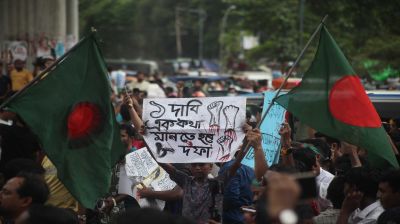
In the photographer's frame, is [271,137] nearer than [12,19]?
Yes

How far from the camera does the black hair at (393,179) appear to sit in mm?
5980

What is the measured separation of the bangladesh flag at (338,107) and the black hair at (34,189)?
7.12ft

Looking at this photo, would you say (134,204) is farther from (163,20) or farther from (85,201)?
(163,20)

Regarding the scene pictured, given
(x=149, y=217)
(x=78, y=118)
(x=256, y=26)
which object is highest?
(x=256, y=26)

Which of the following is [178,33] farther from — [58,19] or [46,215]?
[46,215]

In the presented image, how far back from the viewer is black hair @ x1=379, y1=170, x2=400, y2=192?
5980 millimetres

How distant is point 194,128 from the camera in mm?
7711

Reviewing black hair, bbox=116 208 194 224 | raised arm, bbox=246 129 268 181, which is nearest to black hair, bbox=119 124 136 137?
raised arm, bbox=246 129 268 181

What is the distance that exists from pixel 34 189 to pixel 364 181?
223cm

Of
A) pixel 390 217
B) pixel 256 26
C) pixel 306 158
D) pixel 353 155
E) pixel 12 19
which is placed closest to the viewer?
pixel 390 217

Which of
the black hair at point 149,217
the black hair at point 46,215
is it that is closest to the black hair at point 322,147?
the black hair at point 46,215

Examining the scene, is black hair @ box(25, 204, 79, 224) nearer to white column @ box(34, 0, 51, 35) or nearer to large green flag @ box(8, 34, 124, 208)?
large green flag @ box(8, 34, 124, 208)

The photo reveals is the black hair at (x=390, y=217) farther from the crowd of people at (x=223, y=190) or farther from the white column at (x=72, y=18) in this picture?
the white column at (x=72, y=18)

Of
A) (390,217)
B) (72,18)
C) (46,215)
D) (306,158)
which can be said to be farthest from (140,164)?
(72,18)
